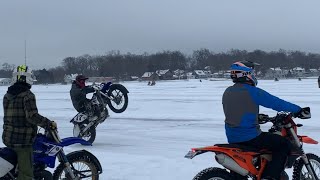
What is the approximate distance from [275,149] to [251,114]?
488 millimetres

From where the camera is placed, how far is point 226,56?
15988cm

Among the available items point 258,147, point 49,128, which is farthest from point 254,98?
point 49,128

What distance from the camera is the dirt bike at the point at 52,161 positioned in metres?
5.55

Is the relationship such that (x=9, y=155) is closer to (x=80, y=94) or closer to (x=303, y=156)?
(x=303, y=156)

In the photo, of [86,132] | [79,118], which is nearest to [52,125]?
[79,118]

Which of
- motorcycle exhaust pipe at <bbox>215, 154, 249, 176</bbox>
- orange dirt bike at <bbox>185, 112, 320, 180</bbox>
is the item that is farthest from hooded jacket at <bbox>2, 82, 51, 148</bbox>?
motorcycle exhaust pipe at <bbox>215, 154, 249, 176</bbox>

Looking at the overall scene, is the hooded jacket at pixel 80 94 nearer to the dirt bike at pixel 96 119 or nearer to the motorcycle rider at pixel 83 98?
the motorcycle rider at pixel 83 98

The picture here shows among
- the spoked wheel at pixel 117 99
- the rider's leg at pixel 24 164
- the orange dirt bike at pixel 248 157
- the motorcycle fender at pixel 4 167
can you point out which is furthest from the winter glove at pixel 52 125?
the spoked wheel at pixel 117 99

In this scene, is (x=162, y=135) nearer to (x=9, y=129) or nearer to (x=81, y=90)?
(x=81, y=90)

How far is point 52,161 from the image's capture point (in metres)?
5.85

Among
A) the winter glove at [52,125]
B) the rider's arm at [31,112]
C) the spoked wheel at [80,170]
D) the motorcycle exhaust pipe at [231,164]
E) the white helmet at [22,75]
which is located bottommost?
the spoked wheel at [80,170]

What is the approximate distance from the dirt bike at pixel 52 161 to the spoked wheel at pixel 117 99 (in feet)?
21.9

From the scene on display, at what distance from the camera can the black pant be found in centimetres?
Answer: 520

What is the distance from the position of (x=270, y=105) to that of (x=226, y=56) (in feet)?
514
